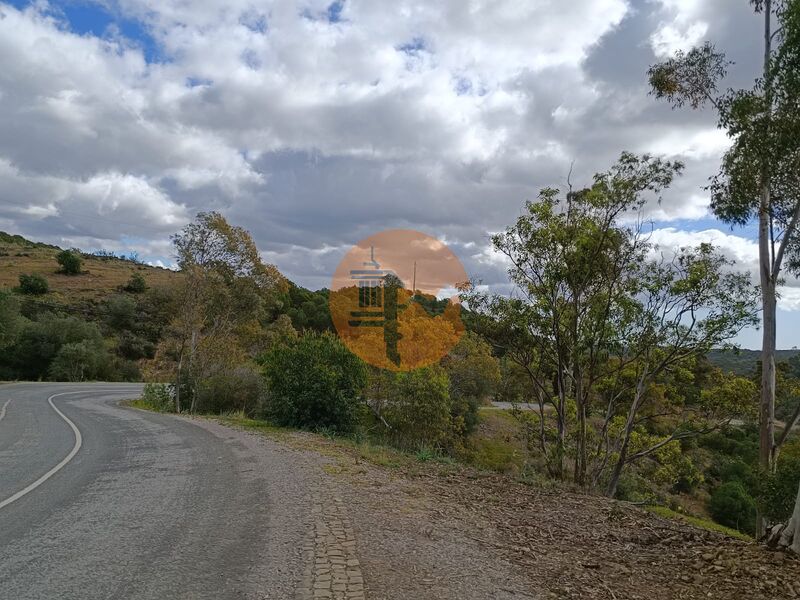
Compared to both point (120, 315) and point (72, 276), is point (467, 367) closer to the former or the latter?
point (120, 315)

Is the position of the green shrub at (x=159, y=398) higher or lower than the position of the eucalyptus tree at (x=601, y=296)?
lower

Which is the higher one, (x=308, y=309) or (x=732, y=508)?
(x=308, y=309)

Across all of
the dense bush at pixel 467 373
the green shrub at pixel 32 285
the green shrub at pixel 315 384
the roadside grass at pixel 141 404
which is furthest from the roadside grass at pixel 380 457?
the green shrub at pixel 32 285

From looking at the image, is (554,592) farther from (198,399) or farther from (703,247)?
(198,399)

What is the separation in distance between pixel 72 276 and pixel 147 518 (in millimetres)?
76850

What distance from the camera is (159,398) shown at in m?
27.8

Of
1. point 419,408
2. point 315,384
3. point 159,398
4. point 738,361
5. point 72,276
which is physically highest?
point 72,276

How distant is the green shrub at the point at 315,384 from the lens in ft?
59.6

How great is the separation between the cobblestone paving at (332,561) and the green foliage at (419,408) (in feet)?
52.6

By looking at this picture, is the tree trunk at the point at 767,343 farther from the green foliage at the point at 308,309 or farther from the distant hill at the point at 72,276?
the distant hill at the point at 72,276

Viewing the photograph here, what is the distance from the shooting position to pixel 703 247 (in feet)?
43.8

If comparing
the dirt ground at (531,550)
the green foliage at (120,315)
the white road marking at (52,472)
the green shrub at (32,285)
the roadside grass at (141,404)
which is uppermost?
the green shrub at (32,285)

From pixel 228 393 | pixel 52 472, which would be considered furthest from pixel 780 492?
pixel 228 393

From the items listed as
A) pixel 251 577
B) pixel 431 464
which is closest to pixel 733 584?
pixel 251 577
